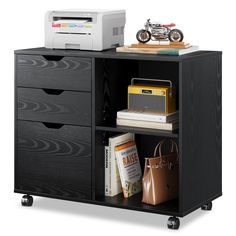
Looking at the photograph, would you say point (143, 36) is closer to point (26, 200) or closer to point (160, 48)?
point (160, 48)

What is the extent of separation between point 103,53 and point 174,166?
73 centimetres

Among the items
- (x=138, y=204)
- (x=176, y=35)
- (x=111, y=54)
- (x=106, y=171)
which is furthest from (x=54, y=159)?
(x=176, y=35)

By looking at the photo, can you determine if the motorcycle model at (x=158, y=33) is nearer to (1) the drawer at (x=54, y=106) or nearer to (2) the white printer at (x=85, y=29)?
(2) the white printer at (x=85, y=29)

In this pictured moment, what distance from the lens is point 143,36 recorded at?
4551mm

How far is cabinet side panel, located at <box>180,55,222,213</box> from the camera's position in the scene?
427cm

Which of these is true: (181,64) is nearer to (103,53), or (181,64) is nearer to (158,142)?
(103,53)

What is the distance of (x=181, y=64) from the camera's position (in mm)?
4168

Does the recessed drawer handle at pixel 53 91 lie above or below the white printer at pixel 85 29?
below

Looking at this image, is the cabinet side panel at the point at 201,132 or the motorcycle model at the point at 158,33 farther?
the motorcycle model at the point at 158,33

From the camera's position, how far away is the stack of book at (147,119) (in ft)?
14.4

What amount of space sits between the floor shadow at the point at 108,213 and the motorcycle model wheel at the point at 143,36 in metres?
0.94

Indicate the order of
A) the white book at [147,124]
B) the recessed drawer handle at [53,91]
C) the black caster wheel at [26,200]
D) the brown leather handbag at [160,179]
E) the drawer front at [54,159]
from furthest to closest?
the black caster wheel at [26,200] → the recessed drawer handle at [53,91] → the drawer front at [54,159] → the brown leather handbag at [160,179] → the white book at [147,124]

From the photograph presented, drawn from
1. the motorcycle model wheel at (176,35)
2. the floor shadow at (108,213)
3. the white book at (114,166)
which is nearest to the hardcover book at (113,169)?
the white book at (114,166)

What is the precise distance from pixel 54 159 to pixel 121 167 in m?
0.37
